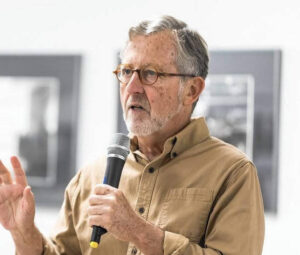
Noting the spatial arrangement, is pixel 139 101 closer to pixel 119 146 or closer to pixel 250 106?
pixel 119 146

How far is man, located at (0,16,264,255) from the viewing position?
1311 mm

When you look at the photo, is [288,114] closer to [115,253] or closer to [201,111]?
[201,111]

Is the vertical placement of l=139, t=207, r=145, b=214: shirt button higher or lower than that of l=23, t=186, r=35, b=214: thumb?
lower

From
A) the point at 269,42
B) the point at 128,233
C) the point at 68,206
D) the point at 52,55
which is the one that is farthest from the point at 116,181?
the point at 52,55

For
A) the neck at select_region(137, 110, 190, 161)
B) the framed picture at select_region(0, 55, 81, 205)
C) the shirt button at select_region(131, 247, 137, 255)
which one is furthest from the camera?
the framed picture at select_region(0, 55, 81, 205)

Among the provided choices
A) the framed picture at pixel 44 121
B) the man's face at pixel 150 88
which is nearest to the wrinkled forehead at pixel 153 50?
the man's face at pixel 150 88

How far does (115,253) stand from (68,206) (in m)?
0.24

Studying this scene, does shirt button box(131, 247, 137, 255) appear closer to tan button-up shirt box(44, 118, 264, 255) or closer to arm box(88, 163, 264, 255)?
tan button-up shirt box(44, 118, 264, 255)

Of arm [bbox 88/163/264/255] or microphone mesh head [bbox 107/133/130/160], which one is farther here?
microphone mesh head [bbox 107/133/130/160]

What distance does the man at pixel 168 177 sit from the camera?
131 cm

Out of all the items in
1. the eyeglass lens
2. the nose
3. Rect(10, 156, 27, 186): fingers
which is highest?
the eyeglass lens

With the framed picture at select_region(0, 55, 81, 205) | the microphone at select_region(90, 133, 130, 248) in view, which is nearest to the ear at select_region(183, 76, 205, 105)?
the microphone at select_region(90, 133, 130, 248)

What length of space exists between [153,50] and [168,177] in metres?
0.33

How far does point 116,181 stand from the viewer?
1.27 meters
